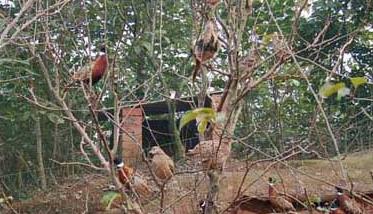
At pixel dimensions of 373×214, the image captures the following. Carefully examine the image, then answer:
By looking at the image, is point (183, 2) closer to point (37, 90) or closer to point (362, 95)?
point (37, 90)

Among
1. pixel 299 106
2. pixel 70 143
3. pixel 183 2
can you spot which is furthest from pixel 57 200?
pixel 299 106

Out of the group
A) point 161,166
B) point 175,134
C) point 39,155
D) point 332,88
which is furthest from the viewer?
point 39,155

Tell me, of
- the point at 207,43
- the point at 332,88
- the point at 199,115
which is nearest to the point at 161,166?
the point at 207,43

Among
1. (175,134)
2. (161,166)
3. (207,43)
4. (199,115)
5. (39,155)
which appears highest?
(207,43)

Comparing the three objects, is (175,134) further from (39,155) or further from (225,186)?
(39,155)

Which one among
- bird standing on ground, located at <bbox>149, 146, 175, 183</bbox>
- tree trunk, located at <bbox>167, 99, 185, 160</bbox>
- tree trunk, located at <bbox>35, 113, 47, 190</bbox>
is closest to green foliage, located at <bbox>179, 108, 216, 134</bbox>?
bird standing on ground, located at <bbox>149, 146, 175, 183</bbox>

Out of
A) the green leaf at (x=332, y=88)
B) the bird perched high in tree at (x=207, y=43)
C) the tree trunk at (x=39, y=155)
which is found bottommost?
the tree trunk at (x=39, y=155)

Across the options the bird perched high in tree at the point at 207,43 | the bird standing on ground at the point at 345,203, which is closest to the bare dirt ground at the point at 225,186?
the bird standing on ground at the point at 345,203

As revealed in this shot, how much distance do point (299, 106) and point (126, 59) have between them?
71.6 inches

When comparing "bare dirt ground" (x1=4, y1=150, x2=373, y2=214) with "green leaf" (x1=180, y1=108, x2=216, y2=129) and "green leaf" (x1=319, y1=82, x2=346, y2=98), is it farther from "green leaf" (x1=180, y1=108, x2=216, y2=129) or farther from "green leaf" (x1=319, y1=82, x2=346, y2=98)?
"green leaf" (x1=319, y1=82, x2=346, y2=98)

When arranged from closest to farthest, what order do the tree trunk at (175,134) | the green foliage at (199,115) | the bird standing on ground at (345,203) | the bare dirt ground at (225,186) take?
the green foliage at (199,115) < the bird standing on ground at (345,203) < the bare dirt ground at (225,186) < the tree trunk at (175,134)

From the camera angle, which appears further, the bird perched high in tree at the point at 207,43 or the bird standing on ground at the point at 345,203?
the bird standing on ground at the point at 345,203

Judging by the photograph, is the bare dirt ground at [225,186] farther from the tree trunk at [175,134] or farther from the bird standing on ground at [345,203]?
the tree trunk at [175,134]

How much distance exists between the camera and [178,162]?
5.40m
